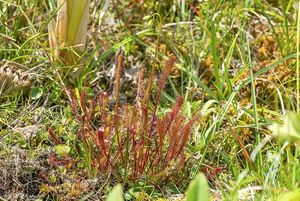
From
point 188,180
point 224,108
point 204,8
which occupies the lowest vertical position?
point 188,180

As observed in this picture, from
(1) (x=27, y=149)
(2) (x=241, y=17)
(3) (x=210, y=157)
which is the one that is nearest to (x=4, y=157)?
(1) (x=27, y=149)

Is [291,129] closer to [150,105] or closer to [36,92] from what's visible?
[150,105]

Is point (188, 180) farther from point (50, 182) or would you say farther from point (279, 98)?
point (279, 98)

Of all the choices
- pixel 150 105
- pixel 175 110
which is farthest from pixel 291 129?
pixel 150 105

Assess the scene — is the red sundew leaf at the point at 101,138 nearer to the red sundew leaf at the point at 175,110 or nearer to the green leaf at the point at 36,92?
the red sundew leaf at the point at 175,110

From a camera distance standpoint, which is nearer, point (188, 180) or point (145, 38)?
point (188, 180)
